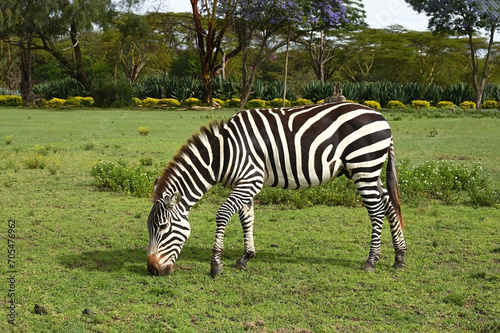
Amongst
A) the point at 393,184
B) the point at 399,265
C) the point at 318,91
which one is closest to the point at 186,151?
the point at 393,184

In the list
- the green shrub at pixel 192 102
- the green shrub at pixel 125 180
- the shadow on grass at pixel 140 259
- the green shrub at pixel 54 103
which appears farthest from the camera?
the green shrub at pixel 192 102

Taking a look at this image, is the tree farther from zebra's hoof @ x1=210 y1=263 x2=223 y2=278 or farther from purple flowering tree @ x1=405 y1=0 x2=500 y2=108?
zebra's hoof @ x1=210 y1=263 x2=223 y2=278

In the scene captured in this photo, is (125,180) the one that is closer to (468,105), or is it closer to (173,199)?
(173,199)

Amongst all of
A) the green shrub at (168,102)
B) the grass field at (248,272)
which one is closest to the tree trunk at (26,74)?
the green shrub at (168,102)

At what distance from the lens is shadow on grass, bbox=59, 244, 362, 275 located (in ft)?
18.8

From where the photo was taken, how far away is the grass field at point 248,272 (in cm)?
449

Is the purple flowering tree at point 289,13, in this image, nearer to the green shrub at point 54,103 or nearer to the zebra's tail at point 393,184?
the green shrub at point 54,103

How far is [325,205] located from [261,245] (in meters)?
2.52

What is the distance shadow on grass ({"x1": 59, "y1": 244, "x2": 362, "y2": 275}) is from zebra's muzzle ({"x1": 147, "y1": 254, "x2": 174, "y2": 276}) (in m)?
0.27

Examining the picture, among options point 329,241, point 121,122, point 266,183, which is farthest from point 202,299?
point 121,122

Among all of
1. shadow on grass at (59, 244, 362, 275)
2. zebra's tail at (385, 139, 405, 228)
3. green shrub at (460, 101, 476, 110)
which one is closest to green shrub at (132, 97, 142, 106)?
green shrub at (460, 101, 476, 110)

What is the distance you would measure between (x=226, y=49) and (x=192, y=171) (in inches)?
2254

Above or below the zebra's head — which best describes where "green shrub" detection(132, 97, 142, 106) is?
above

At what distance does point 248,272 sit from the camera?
5.62m
